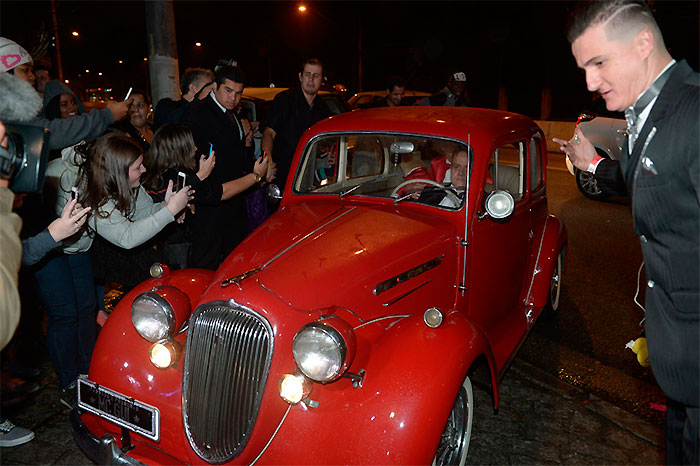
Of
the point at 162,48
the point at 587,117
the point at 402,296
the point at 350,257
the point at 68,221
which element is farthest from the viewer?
the point at 587,117

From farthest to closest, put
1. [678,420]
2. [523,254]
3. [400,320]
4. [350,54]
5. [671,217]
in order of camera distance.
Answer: [350,54]
[523,254]
[400,320]
[678,420]
[671,217]

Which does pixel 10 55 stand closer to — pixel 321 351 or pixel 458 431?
pixel 321 351

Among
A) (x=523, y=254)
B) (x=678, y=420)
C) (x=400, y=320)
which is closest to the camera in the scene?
(x=678, y=420)

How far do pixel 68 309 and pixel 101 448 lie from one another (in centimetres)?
117

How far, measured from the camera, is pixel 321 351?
2266 millimetres

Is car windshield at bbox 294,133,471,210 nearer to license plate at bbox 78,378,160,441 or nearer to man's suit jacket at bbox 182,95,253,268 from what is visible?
man's suit jacket at bbox 182,95,253,268

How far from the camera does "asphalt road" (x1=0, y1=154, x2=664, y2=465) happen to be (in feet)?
9.93

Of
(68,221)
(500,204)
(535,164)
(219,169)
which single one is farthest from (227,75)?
(535,164)

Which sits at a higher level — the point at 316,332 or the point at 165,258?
the point at 316,332

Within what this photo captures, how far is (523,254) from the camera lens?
3.96 meters

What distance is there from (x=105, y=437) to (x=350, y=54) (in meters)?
43.9

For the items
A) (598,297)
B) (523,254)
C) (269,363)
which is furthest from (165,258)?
(598,297)

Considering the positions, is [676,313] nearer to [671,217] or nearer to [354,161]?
[671,217]

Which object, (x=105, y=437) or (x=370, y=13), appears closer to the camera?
(x=105, y=437)
